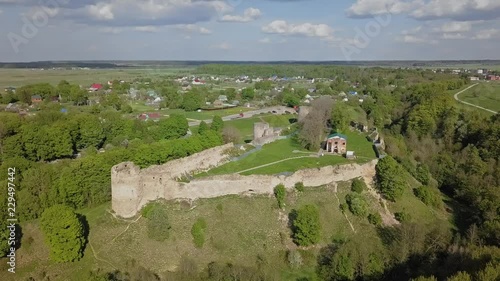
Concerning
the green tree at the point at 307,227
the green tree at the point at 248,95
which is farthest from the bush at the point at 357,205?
the green tree at the point at 248,95

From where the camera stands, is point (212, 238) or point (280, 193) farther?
point (280, 193)

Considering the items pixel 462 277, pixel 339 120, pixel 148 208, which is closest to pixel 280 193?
pixel 148 208

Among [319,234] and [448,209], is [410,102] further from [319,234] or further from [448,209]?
[319,234]

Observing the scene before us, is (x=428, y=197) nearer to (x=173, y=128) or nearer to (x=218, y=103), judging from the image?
(x=173, y=128)

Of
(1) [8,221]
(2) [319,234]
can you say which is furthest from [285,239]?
(1) [8,221]

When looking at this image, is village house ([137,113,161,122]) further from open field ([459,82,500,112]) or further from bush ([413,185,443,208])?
open field ([459,82,500,112])

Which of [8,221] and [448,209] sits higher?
[8,221]
